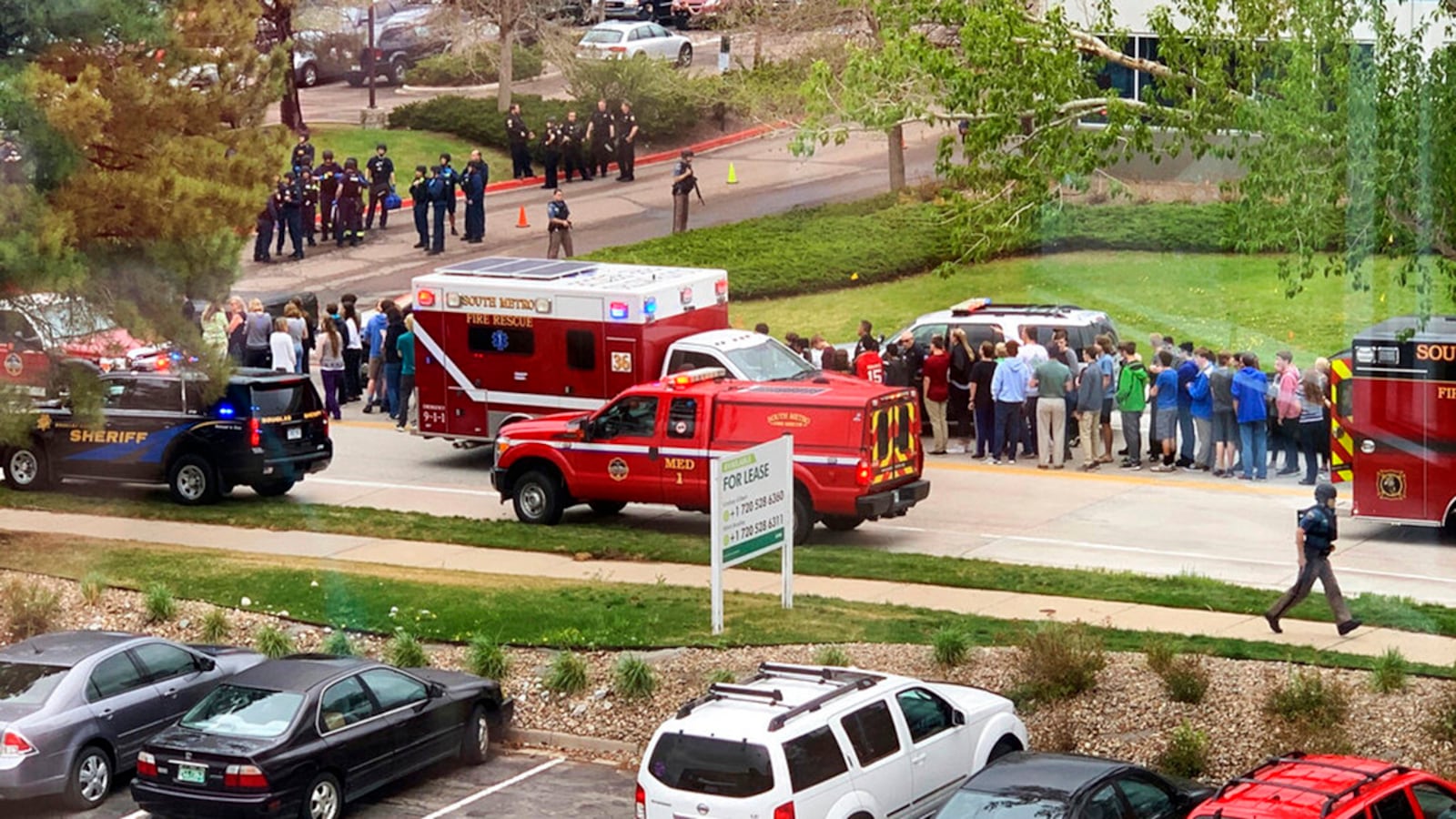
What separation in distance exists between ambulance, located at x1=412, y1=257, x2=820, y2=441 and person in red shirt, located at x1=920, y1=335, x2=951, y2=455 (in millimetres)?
2718

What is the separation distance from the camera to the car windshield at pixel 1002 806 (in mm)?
12641

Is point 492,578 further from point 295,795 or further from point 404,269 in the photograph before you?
point 404,269

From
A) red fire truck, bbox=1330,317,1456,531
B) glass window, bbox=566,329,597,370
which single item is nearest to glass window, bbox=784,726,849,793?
red fire truck, bbox=1330,317,1456,531

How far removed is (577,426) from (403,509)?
10.3ft

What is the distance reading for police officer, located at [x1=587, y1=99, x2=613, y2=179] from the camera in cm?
4556

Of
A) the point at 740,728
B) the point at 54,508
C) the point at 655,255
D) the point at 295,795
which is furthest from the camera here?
the point at 655,255

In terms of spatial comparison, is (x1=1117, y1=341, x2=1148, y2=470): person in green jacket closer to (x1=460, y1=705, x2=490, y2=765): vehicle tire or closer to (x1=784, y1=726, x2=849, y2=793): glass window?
(x1=460, y1=705, x2=490, y2=765): vehicle tire

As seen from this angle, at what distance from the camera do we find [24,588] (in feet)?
69.3

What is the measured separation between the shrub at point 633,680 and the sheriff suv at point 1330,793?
6417 mm

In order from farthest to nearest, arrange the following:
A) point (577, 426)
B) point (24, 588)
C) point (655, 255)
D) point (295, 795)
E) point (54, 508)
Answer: point (655, 255) < point (54, 508) < point (577, 426) < point (24, 588) < point (295, 795)

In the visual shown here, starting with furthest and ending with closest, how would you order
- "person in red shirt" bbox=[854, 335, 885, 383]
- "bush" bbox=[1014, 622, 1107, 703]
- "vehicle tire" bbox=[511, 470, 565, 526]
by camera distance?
"person in red shirt" bbox=[854, 335, 885, 383] → "vehicle tire" bbox=[511, 470, 565, 526] → "bush" bbox=[1014, 622, 1107, 703]

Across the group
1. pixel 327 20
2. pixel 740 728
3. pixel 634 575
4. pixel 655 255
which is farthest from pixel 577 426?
pixel 327 20

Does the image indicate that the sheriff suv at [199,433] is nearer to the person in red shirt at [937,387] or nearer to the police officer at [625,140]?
the person in red shirt at [937,387]

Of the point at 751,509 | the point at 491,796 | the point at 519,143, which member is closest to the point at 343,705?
the point at 491,796
